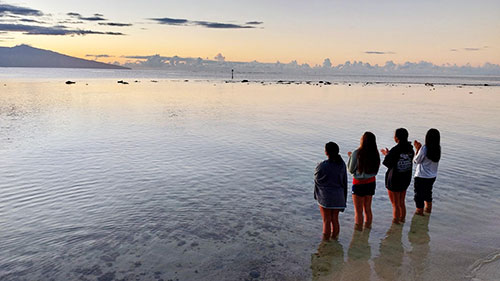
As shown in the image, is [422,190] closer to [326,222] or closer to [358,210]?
[358,210]

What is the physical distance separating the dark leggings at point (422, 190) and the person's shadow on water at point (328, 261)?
3.12 meters

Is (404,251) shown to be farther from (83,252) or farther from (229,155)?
(229,155)

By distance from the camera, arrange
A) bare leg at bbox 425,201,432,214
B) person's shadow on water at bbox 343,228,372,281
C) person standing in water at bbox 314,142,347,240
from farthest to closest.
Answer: bare leg at bbox 425,201,432,214
person standing in water at bbox 314,142,347,240
person's shadow on water at bbox 343,228,372,281

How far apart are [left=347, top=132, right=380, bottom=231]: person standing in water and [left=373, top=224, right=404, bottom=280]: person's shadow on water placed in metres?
0.96

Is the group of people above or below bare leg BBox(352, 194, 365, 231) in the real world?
above

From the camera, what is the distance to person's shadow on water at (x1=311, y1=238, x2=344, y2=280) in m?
7.26

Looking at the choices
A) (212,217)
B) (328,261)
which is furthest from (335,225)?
(212,217)

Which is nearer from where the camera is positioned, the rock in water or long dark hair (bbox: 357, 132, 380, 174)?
the rock in water

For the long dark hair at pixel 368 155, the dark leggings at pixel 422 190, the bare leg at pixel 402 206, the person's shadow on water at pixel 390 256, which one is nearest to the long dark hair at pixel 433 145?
the dark leggings at pixel 422 190

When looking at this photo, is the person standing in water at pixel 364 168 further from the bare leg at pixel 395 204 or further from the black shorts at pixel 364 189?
the bare leg at pixel 395 204

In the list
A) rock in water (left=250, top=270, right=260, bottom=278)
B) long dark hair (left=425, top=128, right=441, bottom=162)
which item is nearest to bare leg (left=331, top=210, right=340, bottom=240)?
rock in water (left=250, top=270, right=260, bottom=278)

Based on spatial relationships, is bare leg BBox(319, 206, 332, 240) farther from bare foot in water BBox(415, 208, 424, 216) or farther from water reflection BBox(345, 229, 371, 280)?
bare foot in water BBox(415, 208, 424, 216)

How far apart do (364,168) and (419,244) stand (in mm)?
2409

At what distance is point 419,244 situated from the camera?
8.52 meters
